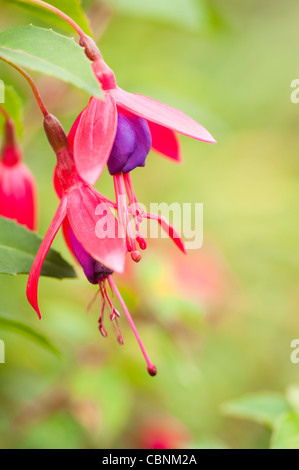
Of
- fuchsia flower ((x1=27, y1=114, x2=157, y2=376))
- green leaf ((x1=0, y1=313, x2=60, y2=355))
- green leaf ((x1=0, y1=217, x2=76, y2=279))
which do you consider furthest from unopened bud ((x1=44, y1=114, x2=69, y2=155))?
green leaf ((x1=0, y1=313, x2=60, y2=355))

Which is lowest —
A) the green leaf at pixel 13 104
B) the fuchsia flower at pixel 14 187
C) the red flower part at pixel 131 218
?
the red flower part at pixel 131 218

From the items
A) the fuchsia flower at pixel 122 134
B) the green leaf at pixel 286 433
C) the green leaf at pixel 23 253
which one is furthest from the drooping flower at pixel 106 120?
the green leaf at pixel 286 433

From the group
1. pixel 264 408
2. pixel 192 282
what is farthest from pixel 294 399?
pixel 192 282

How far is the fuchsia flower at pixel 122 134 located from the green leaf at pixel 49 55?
0.05 meters

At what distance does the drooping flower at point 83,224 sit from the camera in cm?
52

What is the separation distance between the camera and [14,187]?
2.46 ft

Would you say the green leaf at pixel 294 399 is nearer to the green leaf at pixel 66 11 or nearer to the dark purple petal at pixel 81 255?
the dark purple petal at pixel 81 255

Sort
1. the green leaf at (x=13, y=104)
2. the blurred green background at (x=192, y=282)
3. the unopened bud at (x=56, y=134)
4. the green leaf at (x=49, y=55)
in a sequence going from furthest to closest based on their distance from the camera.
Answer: the blurred green background at (x=192, y=282)
the green leaf at (x=13, y=104)
the unopened bud at (x=56, y=134)
the green leaf at (x=49, y=55)

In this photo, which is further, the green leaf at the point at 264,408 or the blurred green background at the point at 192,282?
the blurred green background at the point at 192,282

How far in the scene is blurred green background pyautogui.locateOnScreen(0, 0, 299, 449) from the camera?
1.24 m

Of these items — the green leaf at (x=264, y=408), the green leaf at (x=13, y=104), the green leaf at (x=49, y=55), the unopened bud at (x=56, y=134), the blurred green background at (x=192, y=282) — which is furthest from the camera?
the blurred green background at (x=192, y=282)

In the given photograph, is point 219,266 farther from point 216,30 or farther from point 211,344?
point 216,30

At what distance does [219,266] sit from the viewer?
174 centimetres
